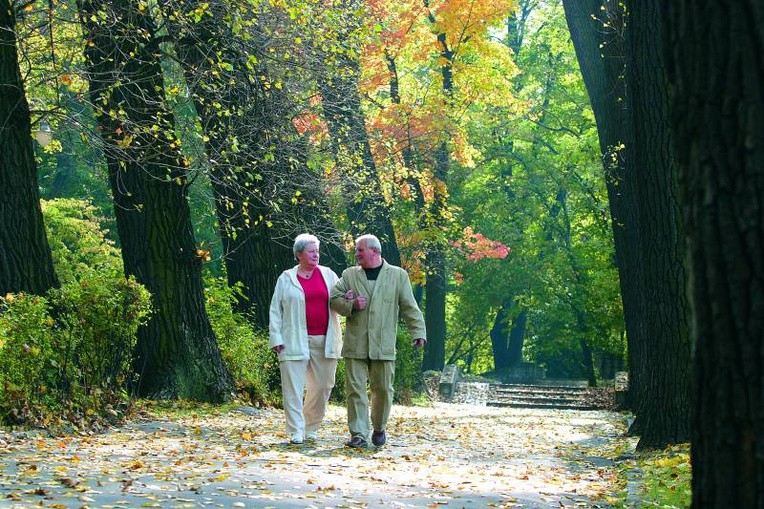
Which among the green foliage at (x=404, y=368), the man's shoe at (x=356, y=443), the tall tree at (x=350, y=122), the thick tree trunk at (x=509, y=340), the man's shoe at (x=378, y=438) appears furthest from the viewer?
the thick tree trunk at (x=509, y=340)

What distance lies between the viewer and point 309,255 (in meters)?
11.8

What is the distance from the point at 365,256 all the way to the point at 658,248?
2.99 meters

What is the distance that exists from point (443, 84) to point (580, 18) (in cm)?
1677

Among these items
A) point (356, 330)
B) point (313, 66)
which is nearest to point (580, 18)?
point (313, 66)

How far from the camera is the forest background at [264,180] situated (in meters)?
11.0

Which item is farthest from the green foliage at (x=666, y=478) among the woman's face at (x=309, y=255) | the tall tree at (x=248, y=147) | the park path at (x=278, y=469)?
the tall tree at (x=248, y=147)

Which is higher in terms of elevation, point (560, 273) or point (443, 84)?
point (443, 84)

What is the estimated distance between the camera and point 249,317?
20.0 m

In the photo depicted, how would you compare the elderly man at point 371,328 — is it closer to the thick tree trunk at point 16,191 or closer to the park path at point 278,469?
the park path at point 278,469

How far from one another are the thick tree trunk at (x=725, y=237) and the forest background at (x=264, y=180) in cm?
1

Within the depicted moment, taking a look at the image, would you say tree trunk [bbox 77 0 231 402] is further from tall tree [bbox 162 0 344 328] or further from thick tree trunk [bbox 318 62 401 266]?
thick tree trunk [bbox 318 62 401 266]

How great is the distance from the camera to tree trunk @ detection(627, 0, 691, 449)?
11.0 m

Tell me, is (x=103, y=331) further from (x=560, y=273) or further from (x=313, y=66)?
(x=560, y=273)

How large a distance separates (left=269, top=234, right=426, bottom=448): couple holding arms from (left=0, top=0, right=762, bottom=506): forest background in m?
1.87
